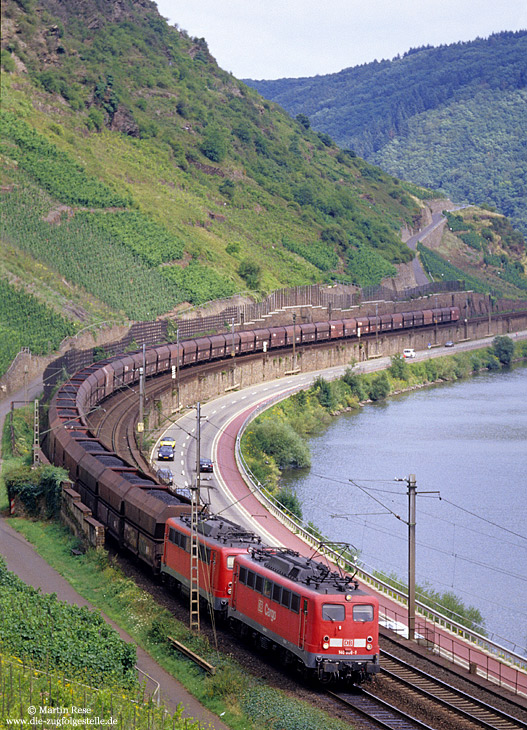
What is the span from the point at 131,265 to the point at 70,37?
252 feet

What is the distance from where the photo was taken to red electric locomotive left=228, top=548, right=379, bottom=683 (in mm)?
31047

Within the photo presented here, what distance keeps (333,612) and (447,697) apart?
468cm

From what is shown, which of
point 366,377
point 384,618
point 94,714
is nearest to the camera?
point 94,714

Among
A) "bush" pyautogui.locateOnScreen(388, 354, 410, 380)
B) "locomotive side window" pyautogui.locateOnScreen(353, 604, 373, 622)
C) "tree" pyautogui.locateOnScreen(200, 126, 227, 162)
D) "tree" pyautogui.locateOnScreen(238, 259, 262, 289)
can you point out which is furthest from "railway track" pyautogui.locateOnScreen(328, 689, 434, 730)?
"tree" pyautogui.locateOnScreen(200, 126, 227, 162)

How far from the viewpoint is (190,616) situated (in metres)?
36.3

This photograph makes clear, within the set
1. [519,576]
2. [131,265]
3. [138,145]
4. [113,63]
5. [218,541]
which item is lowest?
[519,576]

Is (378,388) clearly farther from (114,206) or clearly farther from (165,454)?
(165,454)

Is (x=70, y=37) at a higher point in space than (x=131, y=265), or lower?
higher

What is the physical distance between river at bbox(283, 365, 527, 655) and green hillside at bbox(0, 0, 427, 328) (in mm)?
32006

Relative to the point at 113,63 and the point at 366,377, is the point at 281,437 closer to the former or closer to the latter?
the point at 366,377

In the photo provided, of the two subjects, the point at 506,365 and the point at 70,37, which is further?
the point at 70,37

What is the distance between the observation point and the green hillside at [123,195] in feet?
414

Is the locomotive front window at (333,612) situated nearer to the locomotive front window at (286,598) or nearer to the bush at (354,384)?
the locomotive front window at (286,598)

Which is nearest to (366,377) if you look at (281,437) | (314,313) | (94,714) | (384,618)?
(314,313)
